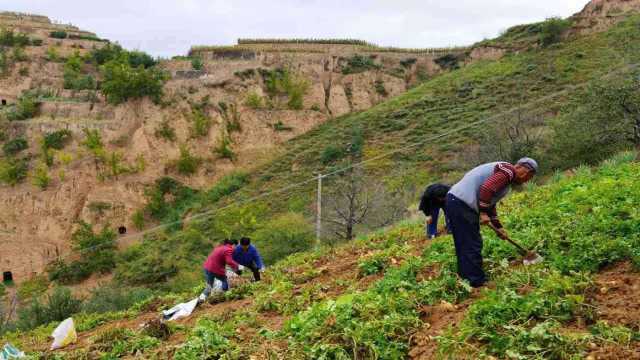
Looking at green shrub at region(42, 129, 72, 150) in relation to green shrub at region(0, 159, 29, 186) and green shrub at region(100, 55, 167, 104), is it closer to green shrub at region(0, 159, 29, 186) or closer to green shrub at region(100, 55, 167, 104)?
green shrub at region(0, 159, 29, 186)

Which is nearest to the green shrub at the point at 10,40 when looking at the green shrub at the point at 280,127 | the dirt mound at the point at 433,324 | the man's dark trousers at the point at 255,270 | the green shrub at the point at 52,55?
the green shrub at the point at 52,55

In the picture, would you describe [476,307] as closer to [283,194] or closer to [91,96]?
[283,194]

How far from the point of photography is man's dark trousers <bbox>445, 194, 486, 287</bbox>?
4.71m

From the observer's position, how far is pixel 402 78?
37781 mm

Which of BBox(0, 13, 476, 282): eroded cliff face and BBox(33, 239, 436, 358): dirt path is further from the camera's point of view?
BBox(0, 13, 476, 282): eroded cliff face

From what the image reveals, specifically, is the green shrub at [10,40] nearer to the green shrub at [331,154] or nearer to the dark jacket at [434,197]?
the green shrub at [331,154]

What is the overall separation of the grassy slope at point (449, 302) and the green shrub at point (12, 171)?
945 inches

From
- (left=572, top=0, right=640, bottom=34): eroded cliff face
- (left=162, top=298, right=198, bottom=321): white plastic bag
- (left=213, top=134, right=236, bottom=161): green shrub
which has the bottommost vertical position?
(left=213, top=134, right=236, bottom=161): green shrub

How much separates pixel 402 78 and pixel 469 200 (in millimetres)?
34127

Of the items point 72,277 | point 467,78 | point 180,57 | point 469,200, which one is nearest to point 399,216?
point 469,200

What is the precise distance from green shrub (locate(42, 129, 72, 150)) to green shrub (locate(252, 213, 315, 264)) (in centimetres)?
1658

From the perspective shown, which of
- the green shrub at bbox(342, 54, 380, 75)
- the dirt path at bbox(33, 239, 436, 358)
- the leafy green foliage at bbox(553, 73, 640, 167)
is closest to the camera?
the dirt path at bbox(33, 239, 436, 358)

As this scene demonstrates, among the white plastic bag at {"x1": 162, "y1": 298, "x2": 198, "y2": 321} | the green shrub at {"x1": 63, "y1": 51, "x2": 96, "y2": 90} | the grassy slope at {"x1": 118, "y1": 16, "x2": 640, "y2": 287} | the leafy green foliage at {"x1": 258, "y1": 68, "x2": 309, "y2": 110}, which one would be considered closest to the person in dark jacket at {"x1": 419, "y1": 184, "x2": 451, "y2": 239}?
the white plastic bag at {"x1": 162, "y1": 298, "x2": 198, "y2": 321}

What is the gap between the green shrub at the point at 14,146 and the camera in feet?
95.0
